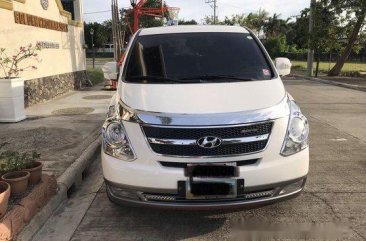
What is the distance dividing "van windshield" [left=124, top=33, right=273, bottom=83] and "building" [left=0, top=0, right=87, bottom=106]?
5939 mm

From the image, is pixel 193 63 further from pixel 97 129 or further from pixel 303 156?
pixel 97 129

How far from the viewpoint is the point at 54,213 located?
4359 mm

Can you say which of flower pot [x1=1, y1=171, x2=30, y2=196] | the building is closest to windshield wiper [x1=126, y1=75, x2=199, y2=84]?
flower pot [x1=1, y1=171, x2=30, y2=196]

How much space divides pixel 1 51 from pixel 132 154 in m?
6.86

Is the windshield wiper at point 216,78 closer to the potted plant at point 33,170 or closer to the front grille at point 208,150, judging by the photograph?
the front grille at point 208,150

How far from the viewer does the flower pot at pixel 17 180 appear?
394cm

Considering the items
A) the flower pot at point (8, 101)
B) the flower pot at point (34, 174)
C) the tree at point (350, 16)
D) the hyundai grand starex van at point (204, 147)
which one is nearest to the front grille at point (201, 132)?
the hyundai grand starex van at point (204, 147)

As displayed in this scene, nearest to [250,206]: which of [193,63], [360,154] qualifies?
[193,63]

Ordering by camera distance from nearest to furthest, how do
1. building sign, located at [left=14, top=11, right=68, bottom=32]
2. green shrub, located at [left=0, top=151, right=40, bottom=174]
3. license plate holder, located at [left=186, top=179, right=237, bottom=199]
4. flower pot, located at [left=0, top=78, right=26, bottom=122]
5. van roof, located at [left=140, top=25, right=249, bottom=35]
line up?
license plate holder, located at [left=186, top=179, right=237, bottom=199] < green shrub, located at [left=0, top=151, right=40, bottom=174] < van roof, located at [left=140, top=25, right=249, bottom=35] < flower pot, located at [left=0, top=78, right=26, bottom=122] < building sign, located at [left=14, top=11, right=68, bottom=32]

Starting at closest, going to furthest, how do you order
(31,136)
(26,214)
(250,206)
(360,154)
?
(250,206), (26,214), (360,154), (31,136)

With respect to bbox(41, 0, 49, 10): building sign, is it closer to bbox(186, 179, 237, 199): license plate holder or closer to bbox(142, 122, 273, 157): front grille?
bbox(142, 122, 273, 157): front grille

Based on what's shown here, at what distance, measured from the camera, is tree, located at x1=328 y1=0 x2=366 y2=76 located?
70.9 feet

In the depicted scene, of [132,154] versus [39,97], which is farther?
[39,97]

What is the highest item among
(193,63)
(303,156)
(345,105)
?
(193,63)
